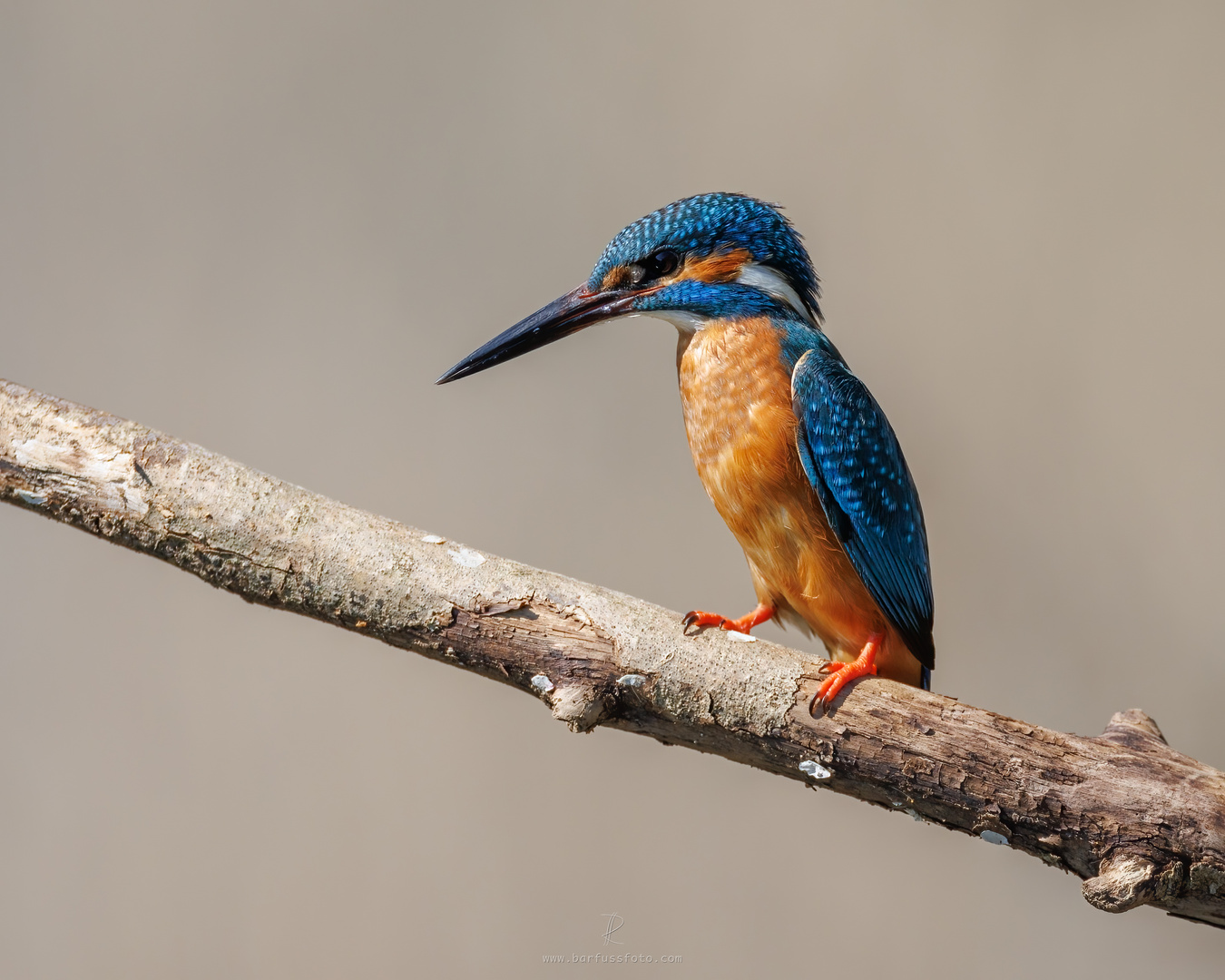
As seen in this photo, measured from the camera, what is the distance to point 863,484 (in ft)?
3.75

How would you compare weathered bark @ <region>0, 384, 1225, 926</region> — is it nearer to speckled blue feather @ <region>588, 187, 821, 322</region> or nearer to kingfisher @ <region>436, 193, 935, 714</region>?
kingfisher @ <region>436, 193, 935, 714</region>

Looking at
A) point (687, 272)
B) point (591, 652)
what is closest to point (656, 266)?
point (687, 272)

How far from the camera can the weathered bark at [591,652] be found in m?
0.93

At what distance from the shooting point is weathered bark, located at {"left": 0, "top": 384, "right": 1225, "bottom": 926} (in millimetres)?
931

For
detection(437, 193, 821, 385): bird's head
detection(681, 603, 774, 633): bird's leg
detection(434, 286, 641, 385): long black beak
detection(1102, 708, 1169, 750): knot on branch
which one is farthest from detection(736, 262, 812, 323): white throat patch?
detection(1102, 708, 1169, 750): knot on branch

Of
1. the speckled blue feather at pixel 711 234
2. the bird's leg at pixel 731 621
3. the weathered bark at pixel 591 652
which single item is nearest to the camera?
the weathered bark at pixel 591 652

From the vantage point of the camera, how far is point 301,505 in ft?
3.32

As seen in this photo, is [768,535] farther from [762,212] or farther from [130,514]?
[130,514]

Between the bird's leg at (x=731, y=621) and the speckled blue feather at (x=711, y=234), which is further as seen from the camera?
the speckled blue feather at (x=711, y=234)

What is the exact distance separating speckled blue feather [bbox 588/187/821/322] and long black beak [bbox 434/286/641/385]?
3 cm

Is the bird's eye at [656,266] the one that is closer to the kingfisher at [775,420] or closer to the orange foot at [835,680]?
the kingfisher at [775,420]

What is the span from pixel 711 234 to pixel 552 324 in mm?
252

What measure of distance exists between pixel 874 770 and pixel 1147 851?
0.91 ft

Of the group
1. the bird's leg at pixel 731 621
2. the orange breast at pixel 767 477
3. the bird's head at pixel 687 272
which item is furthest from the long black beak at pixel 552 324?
the bird's leg at pixel 731 621
